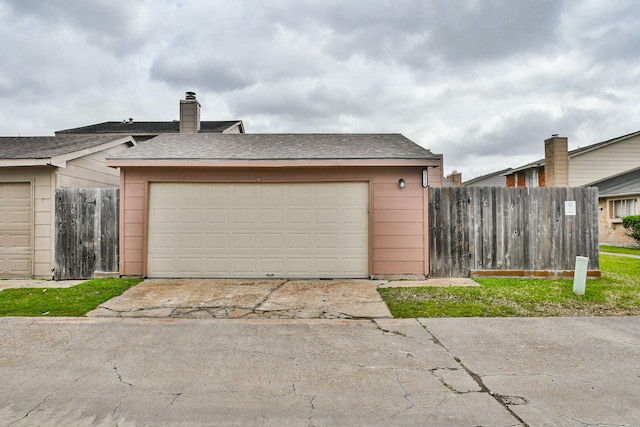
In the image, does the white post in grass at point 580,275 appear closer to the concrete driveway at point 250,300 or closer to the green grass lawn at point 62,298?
the concrete driveway at point 250,300

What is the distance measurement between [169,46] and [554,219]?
47.0 feet

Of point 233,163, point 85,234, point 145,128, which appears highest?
point 145,128

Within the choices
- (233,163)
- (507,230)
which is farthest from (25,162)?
(507,230)

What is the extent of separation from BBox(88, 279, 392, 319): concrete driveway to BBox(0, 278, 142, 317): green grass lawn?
26 centimetres

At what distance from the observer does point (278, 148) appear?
929cm

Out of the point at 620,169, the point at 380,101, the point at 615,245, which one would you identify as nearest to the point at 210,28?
the point at 380,101

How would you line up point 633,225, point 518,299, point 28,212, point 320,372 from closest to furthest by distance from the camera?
point 320,372, point 518,299, point 28,212, point 633,225

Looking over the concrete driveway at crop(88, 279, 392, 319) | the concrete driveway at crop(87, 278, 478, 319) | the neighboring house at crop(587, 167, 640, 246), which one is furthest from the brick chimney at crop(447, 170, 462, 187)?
the concrete driveway at crop(88, 279, 392, 319)

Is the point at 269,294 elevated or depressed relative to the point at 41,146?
depressed

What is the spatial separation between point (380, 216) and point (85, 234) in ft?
22.3

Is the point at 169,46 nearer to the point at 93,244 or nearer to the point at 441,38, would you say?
the point at 93,244

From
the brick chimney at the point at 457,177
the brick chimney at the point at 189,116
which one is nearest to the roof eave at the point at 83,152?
the brick chimney at the point at 189,116

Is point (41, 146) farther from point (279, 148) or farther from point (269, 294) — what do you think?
point (269, 294)

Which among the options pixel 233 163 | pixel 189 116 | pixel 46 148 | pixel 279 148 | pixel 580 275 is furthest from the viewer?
pixel 189 116
